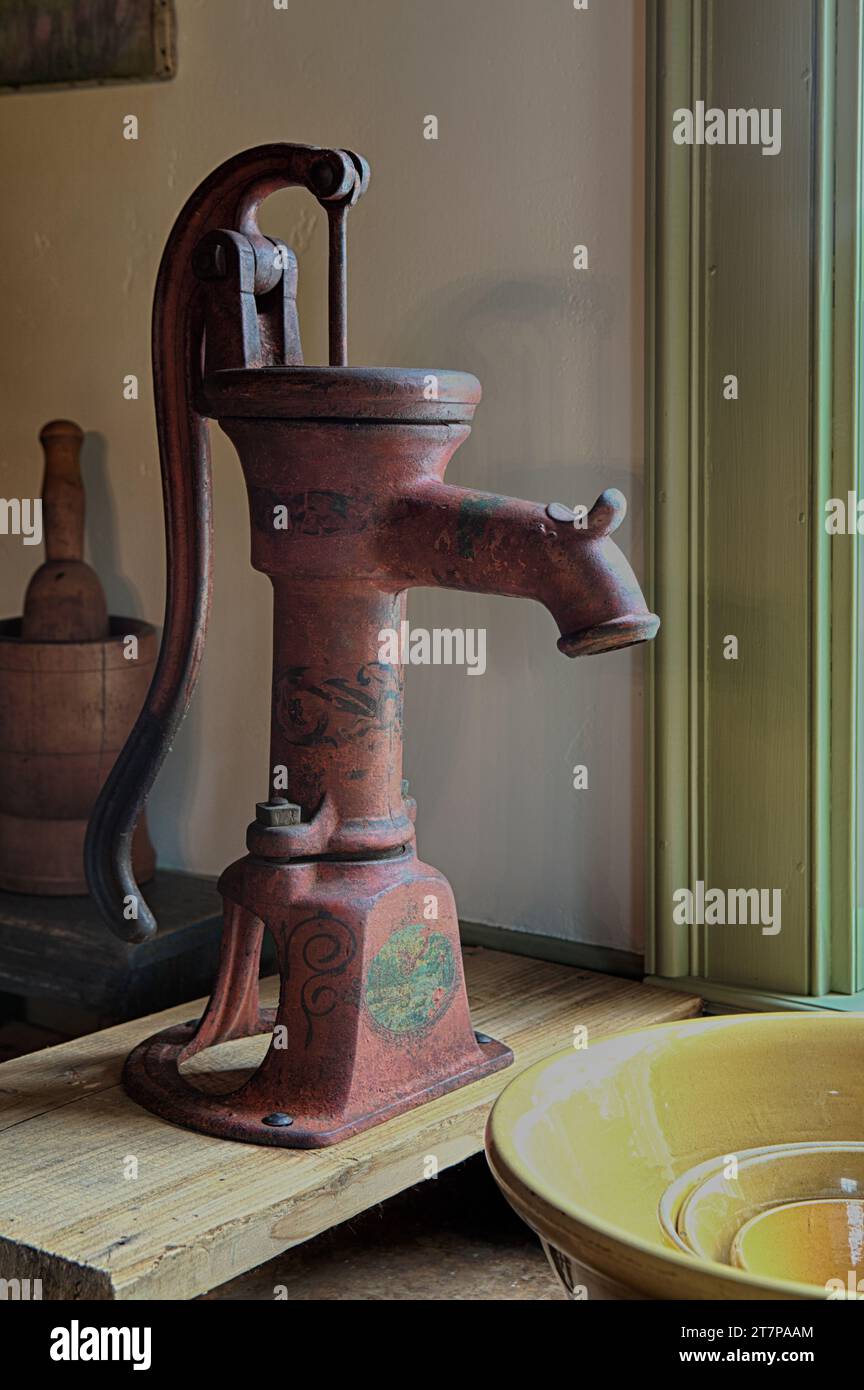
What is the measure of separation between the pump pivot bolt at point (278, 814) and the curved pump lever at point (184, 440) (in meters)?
0.16

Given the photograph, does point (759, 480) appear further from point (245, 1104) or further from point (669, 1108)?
point (669, 1108)

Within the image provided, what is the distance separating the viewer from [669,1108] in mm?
792

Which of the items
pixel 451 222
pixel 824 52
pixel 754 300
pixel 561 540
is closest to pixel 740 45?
pixel 824 52

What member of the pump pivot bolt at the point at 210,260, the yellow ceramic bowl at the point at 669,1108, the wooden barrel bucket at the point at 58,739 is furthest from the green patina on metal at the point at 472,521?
the wooden barrel bucket at the point at 58,739

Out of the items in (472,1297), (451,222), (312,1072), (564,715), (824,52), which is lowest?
(472,1297)

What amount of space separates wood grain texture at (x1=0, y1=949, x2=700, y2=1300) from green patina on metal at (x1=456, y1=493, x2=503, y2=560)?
19.7 inches

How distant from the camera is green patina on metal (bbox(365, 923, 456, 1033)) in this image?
4.66ft

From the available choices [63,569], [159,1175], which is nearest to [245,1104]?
[159,1175]

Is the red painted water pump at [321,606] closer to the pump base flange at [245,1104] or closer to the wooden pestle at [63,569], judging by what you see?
the pump base flange at [245,1104]

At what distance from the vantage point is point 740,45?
1658 mm

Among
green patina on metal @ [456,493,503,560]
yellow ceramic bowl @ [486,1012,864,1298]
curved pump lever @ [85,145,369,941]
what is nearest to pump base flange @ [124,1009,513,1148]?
curved pump lever @ [85,145,369,941]

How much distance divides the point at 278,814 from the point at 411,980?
7.7 inches
